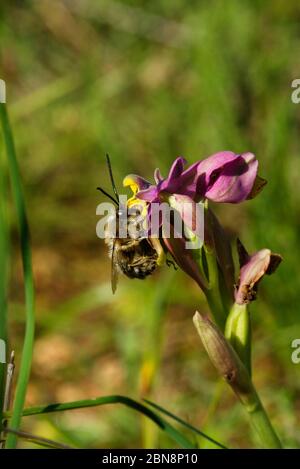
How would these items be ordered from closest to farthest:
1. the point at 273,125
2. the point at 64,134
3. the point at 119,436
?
the point at 119,436 < the point at 273,125 < the point at 64,134

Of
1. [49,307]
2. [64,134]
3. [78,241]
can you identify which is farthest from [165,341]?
[64,134]

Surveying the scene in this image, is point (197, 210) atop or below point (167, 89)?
below

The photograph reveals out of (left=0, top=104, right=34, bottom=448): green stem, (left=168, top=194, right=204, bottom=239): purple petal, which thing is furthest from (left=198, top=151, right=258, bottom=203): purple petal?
(left=0, top=104, right=34, bottom=448): green stem

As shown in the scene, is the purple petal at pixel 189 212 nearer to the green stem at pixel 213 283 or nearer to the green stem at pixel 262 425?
the green stem at pixel 213 283

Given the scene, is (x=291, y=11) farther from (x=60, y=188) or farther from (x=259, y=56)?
(x=60, y=188)

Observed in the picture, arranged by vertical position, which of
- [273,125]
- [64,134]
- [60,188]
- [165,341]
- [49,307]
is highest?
[64,134]

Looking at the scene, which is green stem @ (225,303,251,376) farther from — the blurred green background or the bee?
the blurred green background
